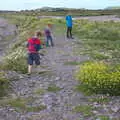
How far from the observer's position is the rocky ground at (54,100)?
11.3m

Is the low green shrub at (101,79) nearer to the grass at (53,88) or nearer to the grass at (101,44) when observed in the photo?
the grass at (53,88)

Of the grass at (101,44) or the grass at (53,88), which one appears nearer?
the grass at (53,88)

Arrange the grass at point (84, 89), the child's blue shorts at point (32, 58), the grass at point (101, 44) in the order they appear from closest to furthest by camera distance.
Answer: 1. the grass at point (84, 89)
2. the child's blue shorts at point (32, 58)
3. the grass at point (101, 44)

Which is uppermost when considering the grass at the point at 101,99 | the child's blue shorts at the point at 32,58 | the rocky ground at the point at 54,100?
the child's blue shorts at the point at 32,58

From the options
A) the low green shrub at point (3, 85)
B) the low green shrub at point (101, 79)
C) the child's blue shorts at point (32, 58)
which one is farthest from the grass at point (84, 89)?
the child's blue shorts at point (32, 58)

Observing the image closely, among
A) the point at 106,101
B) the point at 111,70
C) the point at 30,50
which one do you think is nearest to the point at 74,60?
the point at 30,50

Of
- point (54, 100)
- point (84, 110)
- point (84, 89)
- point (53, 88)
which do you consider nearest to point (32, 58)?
point (53, 88)

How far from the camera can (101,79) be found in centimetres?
1252

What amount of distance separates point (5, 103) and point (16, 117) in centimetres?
106

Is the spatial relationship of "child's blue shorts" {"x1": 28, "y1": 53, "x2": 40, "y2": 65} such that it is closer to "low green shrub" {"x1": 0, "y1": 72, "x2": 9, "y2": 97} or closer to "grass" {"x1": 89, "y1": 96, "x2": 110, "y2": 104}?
"low green shrub" {"x1": 0, "y1": 72, "x2": 9, "y2": 97}

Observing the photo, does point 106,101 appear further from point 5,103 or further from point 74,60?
point 74,60

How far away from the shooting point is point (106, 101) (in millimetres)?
12078

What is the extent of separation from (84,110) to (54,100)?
4.32 ft

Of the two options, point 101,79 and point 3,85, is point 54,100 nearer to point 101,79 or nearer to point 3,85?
point 101,79
